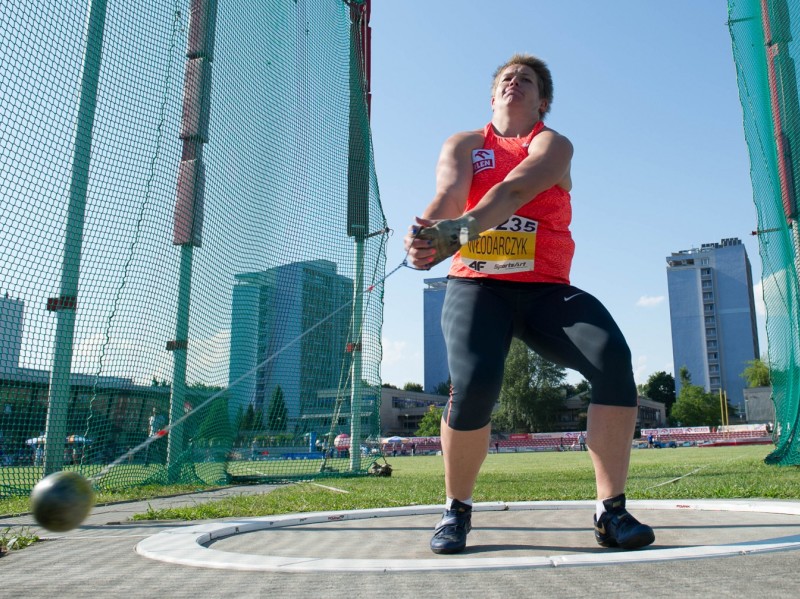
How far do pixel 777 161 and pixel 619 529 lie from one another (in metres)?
7.17

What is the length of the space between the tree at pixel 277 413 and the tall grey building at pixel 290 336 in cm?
5

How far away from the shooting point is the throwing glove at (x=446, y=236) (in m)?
2.10

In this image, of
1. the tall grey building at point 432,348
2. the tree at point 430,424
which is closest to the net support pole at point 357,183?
the tree at point 430,424

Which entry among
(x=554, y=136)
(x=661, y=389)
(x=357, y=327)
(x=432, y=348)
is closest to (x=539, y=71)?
(x=554, y=136)

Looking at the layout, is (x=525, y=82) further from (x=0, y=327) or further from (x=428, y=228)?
(x=0, y=327)

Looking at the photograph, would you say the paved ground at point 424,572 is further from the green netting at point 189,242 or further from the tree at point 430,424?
the tree at point 430,424

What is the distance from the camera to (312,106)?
9.09m

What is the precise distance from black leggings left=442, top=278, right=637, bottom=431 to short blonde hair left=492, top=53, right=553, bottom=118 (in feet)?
2.85

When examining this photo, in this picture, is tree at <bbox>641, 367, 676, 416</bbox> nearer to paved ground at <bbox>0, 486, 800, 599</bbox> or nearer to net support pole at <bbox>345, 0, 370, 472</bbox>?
net support pole at <bbox>345, 0, 370, 472</bbox>

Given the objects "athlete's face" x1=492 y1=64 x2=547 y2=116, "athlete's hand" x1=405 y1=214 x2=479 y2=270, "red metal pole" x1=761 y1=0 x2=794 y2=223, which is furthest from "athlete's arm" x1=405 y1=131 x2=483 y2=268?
"red metal pole" x1=761 y1=0 x2=794 y2=223

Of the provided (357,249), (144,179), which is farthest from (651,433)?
(144,179)

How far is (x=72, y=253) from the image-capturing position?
18.4ft

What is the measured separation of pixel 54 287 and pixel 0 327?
1.59ft

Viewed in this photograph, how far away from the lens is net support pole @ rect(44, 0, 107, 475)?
5566 mm
